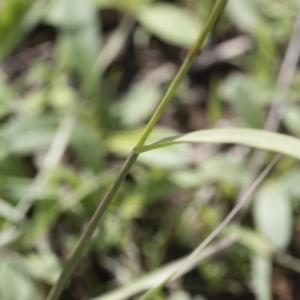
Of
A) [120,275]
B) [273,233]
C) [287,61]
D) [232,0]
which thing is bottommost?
[120,275]

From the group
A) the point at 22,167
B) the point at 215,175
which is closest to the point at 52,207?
the point at 22,167

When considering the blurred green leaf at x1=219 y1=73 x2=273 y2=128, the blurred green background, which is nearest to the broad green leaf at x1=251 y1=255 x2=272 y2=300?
the blurred green background

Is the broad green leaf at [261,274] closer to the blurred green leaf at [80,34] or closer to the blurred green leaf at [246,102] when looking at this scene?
the blurred green leaf at [246,102]

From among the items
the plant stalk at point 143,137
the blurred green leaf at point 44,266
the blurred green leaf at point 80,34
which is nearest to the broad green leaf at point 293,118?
the blurred green leaf at point 80,34

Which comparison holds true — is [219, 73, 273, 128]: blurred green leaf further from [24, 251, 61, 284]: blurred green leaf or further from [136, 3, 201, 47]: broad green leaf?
[24, 251, 61, 284]: blurred green leaf

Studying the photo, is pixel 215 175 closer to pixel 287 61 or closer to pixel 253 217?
pixel 253 217
